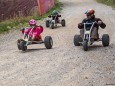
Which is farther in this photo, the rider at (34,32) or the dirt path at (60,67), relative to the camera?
the rider at (34,32)

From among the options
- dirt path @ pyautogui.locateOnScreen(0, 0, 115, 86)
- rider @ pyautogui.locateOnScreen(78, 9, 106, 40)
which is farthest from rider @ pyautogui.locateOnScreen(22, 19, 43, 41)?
rider @ pyautogui.locateOnScreen(78, 9, 106, 40)

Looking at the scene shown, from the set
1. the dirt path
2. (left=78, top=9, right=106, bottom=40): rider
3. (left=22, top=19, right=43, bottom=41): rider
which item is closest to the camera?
the dirt path

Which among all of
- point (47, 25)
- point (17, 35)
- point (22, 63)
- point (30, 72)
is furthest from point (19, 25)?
point (30, 72)

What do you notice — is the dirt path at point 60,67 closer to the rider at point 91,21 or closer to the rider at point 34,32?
the rider at point 91,21

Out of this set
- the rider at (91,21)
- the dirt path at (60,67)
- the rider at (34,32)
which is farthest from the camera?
the rider at (34,32)

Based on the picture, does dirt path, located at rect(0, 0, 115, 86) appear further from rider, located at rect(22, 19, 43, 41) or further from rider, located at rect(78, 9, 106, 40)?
rider, located at rect(22, 19, 43, 41)

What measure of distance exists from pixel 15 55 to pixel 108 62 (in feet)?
11.7

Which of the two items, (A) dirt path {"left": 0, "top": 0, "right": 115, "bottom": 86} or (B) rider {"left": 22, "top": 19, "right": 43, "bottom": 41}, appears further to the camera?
(B) rider {"left": 22, "top": 19, "right": 43, "bottom": 41}

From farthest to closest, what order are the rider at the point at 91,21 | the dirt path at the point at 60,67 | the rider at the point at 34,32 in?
1. the rider at the point at 34,32
2. the rider at the point at 91,21
3. the dirt path at the point at 60,67

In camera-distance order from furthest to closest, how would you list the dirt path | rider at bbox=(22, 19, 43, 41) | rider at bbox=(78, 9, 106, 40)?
rider at bbox=(22, 19, 43, 41), rider at bbox=(78, 9, 106, 40), the dirt path

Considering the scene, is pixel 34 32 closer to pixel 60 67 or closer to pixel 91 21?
pixel 91 21

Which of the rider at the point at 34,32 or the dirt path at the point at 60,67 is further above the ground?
the rider at the point at 34,32

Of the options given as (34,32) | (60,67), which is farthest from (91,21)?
(60,67)

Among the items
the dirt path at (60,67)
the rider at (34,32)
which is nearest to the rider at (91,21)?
the dirt path at (60,67)
